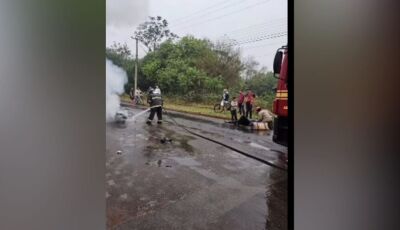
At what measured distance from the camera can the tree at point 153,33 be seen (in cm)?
175

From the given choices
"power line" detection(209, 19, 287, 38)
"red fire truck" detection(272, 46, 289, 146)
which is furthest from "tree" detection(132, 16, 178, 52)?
"red fire truck" detection(272, 46, 289, 146)

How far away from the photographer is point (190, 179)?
184 cm

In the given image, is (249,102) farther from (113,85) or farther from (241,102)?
(113,85)

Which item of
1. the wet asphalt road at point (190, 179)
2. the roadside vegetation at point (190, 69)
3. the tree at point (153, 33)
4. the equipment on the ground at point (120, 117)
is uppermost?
the tree at point (153, 33)

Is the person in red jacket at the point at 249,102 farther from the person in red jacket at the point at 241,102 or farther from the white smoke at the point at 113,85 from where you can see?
the white smoke at the point at 113,85

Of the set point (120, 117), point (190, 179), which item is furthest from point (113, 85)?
point (190, 179)

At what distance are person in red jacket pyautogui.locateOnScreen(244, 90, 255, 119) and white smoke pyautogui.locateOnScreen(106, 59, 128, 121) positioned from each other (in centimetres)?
69

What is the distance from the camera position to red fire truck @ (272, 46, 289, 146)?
1983mm

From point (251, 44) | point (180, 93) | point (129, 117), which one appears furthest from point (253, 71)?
point (129, 117)

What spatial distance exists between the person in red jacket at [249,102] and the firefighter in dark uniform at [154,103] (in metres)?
0.50

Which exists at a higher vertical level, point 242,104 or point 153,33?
point 153,33

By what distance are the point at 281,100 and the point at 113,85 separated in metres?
1.00
